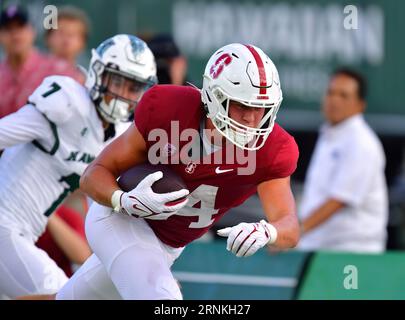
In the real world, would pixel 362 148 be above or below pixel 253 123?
below

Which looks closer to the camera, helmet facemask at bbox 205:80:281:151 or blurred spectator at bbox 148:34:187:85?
helmet facemask at bbox 205:80:281:151

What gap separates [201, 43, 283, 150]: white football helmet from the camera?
4.11 metres

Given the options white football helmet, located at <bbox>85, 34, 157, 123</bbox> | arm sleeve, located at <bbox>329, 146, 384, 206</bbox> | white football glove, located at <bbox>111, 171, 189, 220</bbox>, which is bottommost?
arm sleeve, located at <bbox>329, 146, 384, 206</bbox>

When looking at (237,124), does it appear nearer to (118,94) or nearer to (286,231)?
(286,231)

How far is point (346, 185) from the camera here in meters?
6.71

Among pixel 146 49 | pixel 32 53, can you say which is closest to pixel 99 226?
pixel 146 49

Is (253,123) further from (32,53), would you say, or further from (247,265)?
(32,53)

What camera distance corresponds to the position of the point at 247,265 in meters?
6.07

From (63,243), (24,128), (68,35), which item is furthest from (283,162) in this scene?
(68,35)

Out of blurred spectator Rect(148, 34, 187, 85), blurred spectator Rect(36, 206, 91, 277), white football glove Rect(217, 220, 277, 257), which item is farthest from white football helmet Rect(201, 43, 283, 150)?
blurred spectator Rect(148, 34, 187, 85)

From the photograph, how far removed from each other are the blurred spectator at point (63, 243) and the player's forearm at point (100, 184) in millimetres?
1343

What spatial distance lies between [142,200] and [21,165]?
110cm

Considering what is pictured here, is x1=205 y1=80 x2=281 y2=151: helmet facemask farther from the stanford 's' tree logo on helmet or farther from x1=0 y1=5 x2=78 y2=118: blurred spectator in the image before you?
x1=0 y1=5 x2=78 y2=118: blurred spectator

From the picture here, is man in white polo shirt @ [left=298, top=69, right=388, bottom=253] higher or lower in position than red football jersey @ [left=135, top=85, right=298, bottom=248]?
lower
